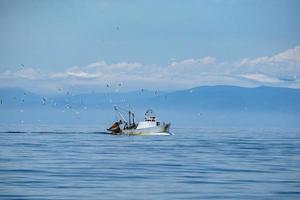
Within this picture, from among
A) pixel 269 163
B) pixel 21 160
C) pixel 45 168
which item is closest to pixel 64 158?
pixel 21 160

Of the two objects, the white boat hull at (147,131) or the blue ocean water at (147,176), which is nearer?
the blue ocean water at (147,176)

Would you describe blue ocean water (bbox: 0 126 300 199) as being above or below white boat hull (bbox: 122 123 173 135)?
below

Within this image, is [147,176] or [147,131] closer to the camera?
[147,176]

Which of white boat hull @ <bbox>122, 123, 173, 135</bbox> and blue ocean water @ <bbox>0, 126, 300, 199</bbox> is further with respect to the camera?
white boat hull @ <bbox>122, 123, 173, 135</bbox>

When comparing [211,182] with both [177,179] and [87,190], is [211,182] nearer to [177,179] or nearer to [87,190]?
[177,179]

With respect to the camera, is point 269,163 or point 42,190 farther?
point 269,163

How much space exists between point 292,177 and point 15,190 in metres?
28.5

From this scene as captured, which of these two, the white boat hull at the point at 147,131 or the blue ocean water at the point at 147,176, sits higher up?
the white boat hull at the point at 147,131

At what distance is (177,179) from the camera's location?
69.6 m

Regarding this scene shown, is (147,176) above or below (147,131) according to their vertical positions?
below

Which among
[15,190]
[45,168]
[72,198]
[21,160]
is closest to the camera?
[72,198]

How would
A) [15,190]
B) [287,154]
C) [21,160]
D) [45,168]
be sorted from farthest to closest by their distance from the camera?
[287,154], [21,160], [45,168], [15,190]

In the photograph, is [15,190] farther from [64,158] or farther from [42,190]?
[64,158]

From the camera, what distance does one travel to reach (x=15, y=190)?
2341 inches
